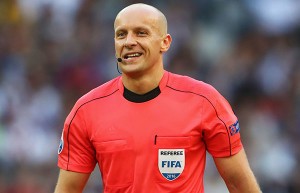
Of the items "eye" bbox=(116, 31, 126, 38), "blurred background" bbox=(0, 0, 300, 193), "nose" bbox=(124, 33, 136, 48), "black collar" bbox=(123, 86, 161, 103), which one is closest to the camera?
"nose" bbox=(124, 33, 136, 48)

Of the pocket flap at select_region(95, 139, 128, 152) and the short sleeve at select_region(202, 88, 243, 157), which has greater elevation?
the short sleeve at select_region(202, 88, 243, 157)

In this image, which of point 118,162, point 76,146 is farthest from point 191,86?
point 76,146

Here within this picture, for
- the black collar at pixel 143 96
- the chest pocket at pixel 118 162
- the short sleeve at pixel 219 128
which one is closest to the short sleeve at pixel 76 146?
the chest pocket at pixel 118 162

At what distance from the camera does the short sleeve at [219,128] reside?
16.4 feet

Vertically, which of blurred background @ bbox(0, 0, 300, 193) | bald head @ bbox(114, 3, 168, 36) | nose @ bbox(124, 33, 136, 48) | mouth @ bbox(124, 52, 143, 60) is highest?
bald head @ bbox(114, 3, 168, 36)

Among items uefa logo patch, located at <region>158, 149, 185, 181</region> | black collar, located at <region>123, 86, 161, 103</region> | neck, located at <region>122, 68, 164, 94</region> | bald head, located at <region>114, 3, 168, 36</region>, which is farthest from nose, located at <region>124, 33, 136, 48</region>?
uefa logo patch, located at <region>158, 149, 185, 181</region>

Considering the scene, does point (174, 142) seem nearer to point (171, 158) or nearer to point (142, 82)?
point (171, 158)

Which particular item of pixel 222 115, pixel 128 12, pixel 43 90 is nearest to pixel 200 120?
pixel 222 115

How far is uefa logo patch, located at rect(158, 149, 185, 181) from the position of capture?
4.99m

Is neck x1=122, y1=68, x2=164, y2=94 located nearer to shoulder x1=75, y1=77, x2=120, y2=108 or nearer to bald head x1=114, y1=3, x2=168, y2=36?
shoulder x1=75, y1=77, x2=120, y2=108

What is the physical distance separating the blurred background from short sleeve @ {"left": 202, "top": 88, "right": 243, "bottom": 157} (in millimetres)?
4630

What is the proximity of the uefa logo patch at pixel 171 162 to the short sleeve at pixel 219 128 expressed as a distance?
20 centimetres

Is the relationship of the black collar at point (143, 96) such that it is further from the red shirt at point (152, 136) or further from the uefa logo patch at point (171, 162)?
the uefa logo patch at point (171, 162)

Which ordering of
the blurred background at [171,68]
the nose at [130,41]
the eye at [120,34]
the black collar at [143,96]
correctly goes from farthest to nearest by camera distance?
1. the blurred background at [171,68]
2. the black collar at [143,96]
3. the eye at [120,34]
4. the nose at [130,41]
